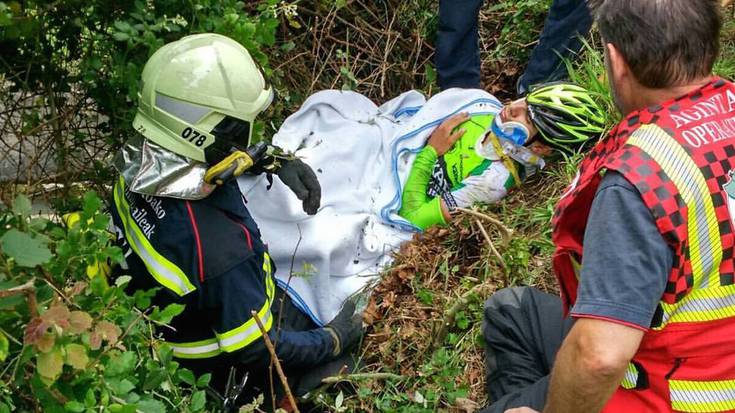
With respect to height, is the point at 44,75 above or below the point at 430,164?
above

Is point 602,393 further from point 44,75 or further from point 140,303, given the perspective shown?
point 44,75

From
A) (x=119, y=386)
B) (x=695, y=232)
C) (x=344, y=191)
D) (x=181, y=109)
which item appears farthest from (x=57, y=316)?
(x=344, y=191)

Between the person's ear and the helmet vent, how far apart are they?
1.42 metres

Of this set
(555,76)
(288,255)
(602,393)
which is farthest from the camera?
(555,76)

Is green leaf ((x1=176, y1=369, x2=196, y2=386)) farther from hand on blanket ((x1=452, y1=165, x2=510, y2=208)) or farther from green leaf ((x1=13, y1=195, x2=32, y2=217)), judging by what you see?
hand on blanket ((x1=452, y1=165, x2=510, y2=208))

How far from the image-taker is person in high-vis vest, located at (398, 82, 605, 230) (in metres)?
4.42

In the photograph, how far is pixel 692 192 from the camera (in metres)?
2.08

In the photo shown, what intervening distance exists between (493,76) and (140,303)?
358 cm

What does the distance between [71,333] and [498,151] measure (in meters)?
2.98

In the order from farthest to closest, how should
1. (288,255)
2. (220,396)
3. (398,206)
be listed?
(398,206) → (288,255) → (220,396)

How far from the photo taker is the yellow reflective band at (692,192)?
2070 mm

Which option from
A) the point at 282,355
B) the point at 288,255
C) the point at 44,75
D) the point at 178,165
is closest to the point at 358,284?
the point at 288,255

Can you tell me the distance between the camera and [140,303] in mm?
2510

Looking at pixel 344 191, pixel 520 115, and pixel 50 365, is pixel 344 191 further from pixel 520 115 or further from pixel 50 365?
pixel 50 365
